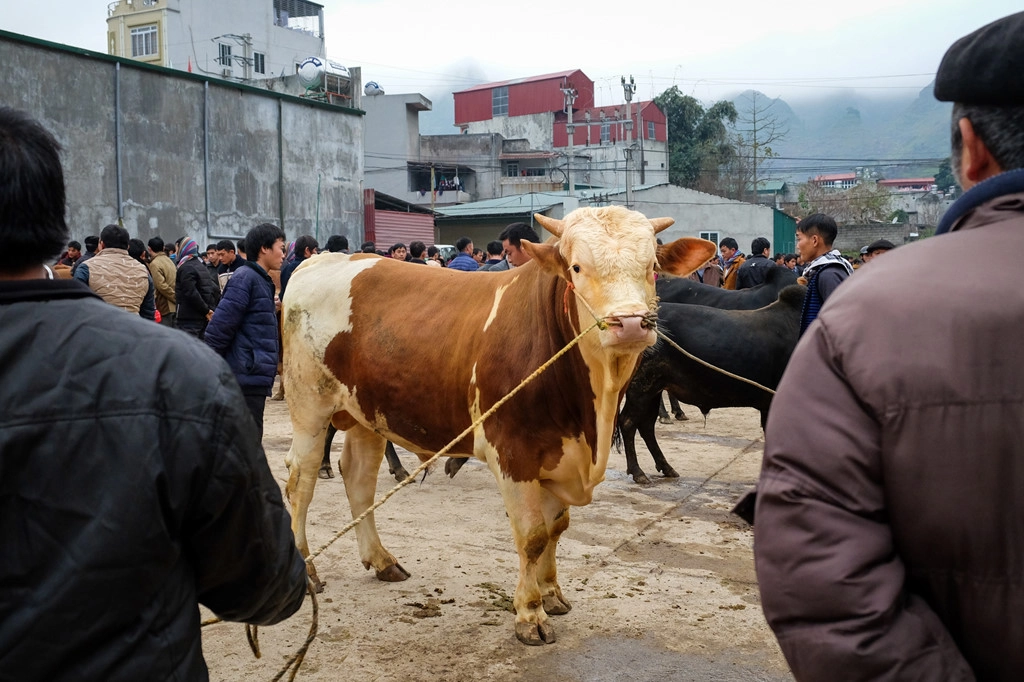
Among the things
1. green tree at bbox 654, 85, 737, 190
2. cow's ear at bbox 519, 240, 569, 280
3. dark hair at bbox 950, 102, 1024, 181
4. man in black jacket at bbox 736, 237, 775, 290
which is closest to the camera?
dark hair at bbox 950, 102, 1024, 181

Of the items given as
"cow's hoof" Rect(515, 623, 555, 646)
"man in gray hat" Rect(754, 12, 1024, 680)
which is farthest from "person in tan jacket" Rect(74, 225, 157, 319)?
"man in gray hat" Rect(754, 12, 1024, 680)

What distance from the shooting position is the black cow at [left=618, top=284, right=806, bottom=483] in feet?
24.4

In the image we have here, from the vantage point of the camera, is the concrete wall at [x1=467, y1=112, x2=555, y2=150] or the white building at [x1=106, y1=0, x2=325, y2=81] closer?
the white building at [x1=106, y1=0, x2=325, y2=81]

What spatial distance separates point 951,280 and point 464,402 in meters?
Result: 3.40

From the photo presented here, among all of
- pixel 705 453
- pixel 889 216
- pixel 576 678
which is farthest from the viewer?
pixel 889 216

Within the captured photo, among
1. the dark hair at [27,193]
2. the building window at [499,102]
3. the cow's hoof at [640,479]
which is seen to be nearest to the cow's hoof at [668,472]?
the cow's hoof at [640,479]

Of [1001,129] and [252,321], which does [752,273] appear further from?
[1001,129]

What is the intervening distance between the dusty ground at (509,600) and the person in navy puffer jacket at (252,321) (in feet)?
3.71

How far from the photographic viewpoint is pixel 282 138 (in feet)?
77.4

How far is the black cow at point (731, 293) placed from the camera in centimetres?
944

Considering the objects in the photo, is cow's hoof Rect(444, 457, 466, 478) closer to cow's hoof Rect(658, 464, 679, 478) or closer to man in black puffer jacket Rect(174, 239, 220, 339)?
cow's hoof Rect(658, 464, 679, 478)

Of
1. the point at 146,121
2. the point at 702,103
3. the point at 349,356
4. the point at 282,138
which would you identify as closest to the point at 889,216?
the point at 702,103

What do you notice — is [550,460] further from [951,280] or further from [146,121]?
[146,121]

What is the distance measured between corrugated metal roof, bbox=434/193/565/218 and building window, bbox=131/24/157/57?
1899cm
